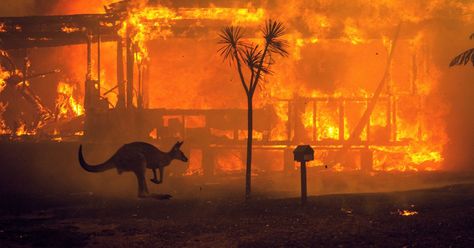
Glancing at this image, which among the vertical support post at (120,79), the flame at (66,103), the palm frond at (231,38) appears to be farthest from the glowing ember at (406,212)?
the flame at (66,103)

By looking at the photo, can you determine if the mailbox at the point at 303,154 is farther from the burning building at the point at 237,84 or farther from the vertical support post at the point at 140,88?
the vertical support post at the point at 140,88

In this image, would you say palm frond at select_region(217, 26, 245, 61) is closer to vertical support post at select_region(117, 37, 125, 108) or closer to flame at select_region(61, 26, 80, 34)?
vertical support post at select_region(117, 37, 125, 108)

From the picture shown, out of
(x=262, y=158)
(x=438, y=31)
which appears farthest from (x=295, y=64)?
(x=438, y=31)

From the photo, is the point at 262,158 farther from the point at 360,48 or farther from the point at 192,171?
the point at 360,48

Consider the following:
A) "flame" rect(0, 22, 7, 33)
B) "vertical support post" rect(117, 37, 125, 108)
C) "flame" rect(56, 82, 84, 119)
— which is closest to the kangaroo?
"vertical support post" rect(117, 37, 125, 108)

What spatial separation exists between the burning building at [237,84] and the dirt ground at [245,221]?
18.9 ft

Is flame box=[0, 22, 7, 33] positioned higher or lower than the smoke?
lower

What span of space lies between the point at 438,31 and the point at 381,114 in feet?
13.6

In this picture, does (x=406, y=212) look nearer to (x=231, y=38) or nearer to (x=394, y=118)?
(x=231, y=38)

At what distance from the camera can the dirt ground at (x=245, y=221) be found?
792 centimetres

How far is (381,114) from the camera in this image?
20969 mm

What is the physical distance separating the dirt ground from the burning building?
18.9 feet

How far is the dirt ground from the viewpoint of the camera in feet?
26.0

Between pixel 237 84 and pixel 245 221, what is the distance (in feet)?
46.3
